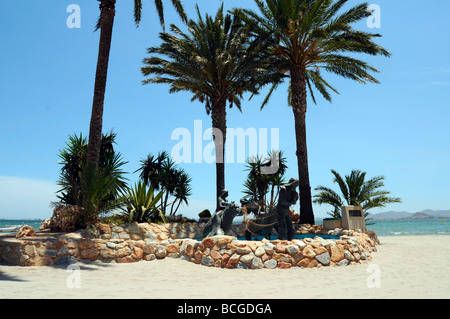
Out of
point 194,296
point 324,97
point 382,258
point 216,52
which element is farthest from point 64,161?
point 324,97

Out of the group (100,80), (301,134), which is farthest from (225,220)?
(301,134)

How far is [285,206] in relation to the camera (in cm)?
966

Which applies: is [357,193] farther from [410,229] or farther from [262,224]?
[410,229]

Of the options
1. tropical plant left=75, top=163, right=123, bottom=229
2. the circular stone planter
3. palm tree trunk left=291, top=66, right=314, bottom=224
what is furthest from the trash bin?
tropical plant left=75, top=163, right=123, bottom=229

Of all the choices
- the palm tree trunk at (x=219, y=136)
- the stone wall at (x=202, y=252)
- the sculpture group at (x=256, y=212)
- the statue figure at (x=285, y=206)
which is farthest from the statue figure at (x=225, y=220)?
the palm tree trunk at (x=219, y=136)

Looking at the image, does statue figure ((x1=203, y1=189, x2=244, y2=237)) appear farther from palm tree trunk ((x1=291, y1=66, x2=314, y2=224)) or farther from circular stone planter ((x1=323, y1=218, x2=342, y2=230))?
palm tree trunk ((x1=291, y1=66, x2=314, y2=224))

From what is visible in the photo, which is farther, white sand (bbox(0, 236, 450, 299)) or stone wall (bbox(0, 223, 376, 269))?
stone wall (bbox(0, 223, 376, 269))

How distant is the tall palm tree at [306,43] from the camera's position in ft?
55.1

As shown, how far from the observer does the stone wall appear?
812 cm

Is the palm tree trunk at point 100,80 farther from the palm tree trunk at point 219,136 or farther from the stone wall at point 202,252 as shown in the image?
the palm tree trunk at point 219,136

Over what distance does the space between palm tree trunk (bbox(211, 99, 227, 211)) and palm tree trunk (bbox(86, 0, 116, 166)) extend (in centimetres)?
755

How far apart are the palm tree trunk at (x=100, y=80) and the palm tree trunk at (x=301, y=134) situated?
33.9ft

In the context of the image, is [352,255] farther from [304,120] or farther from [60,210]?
[304,120]

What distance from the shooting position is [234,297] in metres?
5.24
